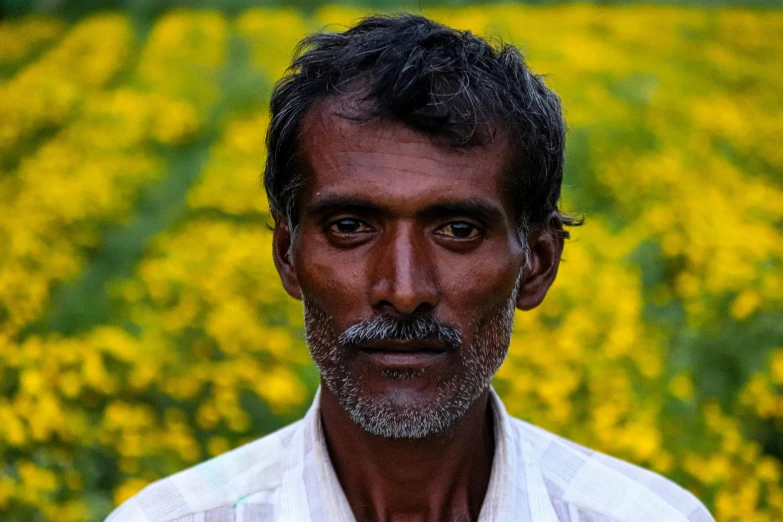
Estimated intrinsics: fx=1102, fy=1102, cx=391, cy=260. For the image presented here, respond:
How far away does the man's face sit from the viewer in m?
2.26

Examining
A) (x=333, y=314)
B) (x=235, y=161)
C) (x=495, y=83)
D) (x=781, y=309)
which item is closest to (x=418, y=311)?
(x=333, y=314)

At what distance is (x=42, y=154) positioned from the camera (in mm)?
6398

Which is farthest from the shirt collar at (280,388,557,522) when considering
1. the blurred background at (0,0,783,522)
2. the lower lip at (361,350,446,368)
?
the blurred background at (0,0,783,522)

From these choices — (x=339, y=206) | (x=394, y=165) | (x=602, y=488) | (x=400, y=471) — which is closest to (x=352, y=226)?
(x=339, y=206)

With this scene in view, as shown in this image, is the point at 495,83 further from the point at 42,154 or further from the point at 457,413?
the point at 42,154

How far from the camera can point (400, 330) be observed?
2229 mm

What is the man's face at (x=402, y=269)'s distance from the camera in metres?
2.26

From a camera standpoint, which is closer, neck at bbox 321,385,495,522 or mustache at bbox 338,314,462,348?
mustache at bbox 338,314,462,348

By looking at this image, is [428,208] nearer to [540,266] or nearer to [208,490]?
[540,266]

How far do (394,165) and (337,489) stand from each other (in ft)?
2.29

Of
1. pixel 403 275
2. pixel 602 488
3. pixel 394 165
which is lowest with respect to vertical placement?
pixel 602 488

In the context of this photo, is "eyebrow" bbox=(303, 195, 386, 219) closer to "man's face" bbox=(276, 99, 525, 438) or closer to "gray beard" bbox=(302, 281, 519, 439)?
"man's face" bbox=(276, 99, 525, 438)

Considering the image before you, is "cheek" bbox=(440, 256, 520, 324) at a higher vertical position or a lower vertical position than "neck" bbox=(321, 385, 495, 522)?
higher

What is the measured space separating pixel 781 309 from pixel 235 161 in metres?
3.21
